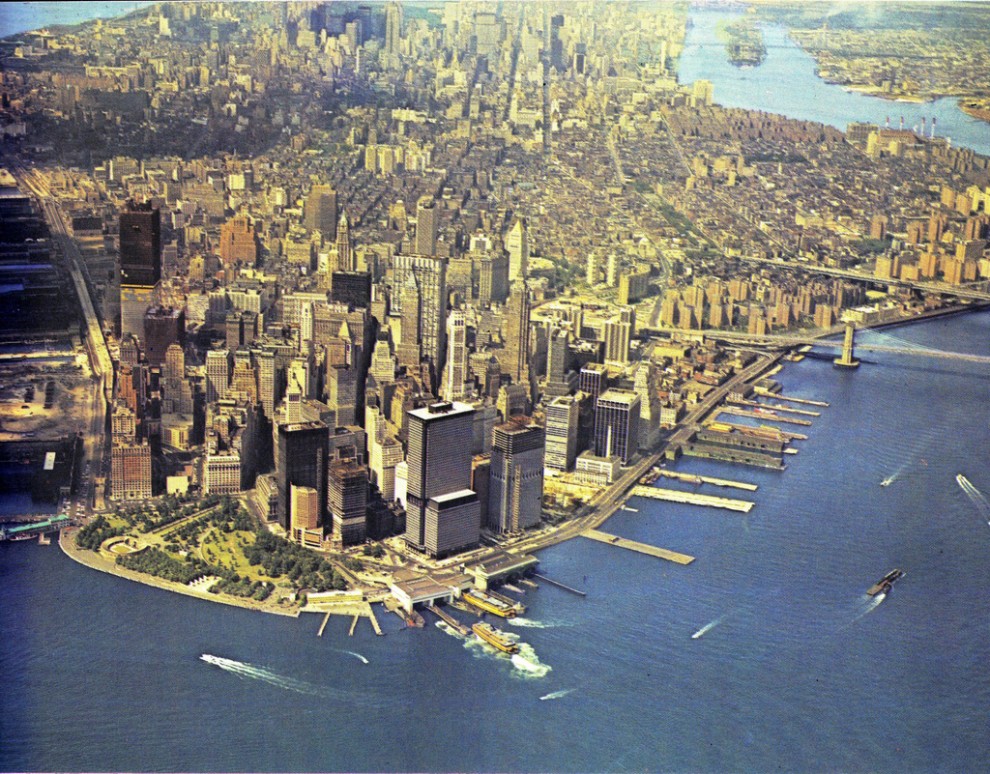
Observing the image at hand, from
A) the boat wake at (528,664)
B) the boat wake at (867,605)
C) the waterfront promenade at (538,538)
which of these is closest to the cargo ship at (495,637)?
the boat wake at (528,664)

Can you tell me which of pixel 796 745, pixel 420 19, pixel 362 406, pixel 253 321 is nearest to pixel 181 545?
pixel 362 406

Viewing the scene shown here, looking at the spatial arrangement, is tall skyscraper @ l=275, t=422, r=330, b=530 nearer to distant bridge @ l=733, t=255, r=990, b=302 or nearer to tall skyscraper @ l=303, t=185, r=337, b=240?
tall skyscraper @ l=303, t=185, r=337, b=240

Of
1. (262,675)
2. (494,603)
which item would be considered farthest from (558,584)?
(262,675)

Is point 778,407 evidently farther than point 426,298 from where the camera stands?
No

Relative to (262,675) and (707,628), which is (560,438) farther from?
(262,675)

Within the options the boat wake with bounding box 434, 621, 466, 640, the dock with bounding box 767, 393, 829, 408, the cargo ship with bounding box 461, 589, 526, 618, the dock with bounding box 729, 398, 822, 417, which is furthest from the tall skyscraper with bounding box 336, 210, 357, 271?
the boat wake with bounding box 434, 621, 466, 640
